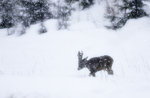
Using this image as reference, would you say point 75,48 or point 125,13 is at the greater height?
point 125,13

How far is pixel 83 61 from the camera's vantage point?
1129 cm

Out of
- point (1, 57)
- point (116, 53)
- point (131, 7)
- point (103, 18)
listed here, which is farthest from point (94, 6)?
point (1, 57)

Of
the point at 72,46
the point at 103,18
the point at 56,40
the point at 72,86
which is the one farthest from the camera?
the point at 103,18

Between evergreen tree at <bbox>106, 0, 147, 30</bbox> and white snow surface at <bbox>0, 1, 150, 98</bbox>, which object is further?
evergreen tree at <bbox>106, 0, 147, 30</bbox>

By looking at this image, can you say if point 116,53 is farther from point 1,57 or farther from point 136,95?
point 136,95

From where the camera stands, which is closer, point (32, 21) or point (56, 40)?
point (56, 40)

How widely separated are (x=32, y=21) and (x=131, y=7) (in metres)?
9.12

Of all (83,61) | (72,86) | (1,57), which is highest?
(72,86)

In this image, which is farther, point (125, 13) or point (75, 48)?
point (125, 13)

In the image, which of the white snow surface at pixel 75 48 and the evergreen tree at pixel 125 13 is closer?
the white snow surface at pixel 75 48

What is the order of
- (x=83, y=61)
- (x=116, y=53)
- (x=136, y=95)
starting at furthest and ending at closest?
(x=116, y=53) < (x=83, y=61) < (x=136, y=95)

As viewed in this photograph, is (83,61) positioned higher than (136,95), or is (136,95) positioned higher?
(136,95)

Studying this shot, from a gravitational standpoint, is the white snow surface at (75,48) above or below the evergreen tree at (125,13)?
below

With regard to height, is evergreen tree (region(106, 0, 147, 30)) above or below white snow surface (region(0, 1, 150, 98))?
above
